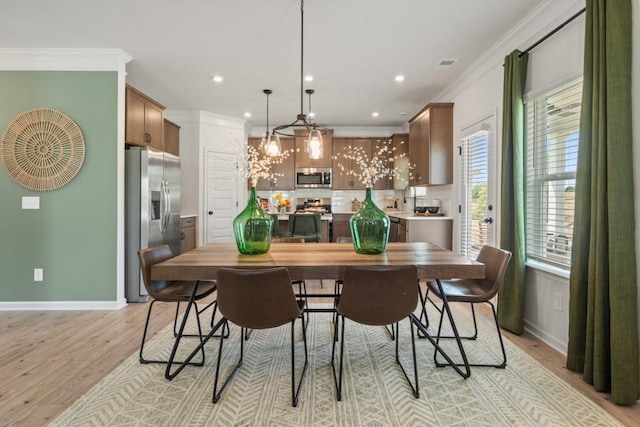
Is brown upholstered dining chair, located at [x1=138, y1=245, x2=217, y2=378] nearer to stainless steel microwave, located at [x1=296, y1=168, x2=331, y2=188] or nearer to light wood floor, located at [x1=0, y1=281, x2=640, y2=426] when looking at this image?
light wood floor, located at [x1=0, y1=281, x2=640, y2=426]

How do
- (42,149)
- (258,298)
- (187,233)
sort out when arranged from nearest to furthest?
(258,298) → (42,149) → (187,233)

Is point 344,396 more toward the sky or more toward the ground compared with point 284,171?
more toward the ground

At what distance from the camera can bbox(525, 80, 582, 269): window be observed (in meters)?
2.54

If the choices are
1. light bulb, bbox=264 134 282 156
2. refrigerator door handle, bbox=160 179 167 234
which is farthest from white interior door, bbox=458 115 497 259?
refrigerator door handle, bbox=160 179 167 234

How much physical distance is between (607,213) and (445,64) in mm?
2527

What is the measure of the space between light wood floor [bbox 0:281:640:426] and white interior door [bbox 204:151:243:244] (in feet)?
8.68

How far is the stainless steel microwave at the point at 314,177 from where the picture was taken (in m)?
6.98

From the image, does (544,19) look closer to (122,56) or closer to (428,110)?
(428,110)

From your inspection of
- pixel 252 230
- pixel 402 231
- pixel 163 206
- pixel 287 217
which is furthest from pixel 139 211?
pixel 402 231

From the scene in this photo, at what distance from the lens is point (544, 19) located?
270 centimetres

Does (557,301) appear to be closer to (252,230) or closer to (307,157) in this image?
(252,230)

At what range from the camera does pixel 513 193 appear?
2.93 m

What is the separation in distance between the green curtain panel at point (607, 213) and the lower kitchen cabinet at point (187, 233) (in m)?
4.77

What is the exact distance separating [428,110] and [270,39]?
2.43 meters
